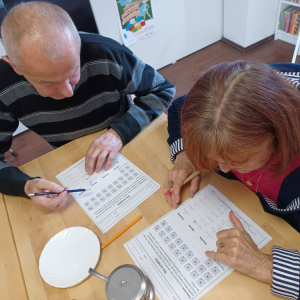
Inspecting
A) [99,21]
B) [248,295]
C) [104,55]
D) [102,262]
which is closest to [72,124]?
[104,55]

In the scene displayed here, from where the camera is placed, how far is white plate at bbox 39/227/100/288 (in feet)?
2.24

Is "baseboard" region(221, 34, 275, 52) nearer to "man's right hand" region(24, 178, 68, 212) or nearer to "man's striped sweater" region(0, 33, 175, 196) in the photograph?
"man's striped sweater" region(0, 33, 175, 196)

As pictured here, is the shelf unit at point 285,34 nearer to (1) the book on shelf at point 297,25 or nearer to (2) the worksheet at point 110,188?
(1) the book on shelf at point 297,25

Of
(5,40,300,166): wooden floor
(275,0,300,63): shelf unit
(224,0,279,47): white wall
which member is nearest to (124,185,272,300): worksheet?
(5,40,300,166): wooden floor

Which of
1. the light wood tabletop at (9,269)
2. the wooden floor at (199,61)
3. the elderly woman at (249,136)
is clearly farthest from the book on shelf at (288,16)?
the light wood tabletop at (9,269)

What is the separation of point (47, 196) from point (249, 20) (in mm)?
2465

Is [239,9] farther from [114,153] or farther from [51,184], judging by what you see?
[51,184]

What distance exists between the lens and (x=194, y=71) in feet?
8.74

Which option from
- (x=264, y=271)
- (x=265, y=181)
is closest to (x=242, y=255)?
(x=264, y=271)

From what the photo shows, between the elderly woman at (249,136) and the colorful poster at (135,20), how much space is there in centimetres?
189

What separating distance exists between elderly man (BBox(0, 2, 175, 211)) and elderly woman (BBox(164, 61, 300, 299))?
1.35ft

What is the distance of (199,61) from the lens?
278 cm

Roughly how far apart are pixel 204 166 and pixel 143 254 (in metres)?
0.27

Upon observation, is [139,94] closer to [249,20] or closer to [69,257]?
[69,257]
